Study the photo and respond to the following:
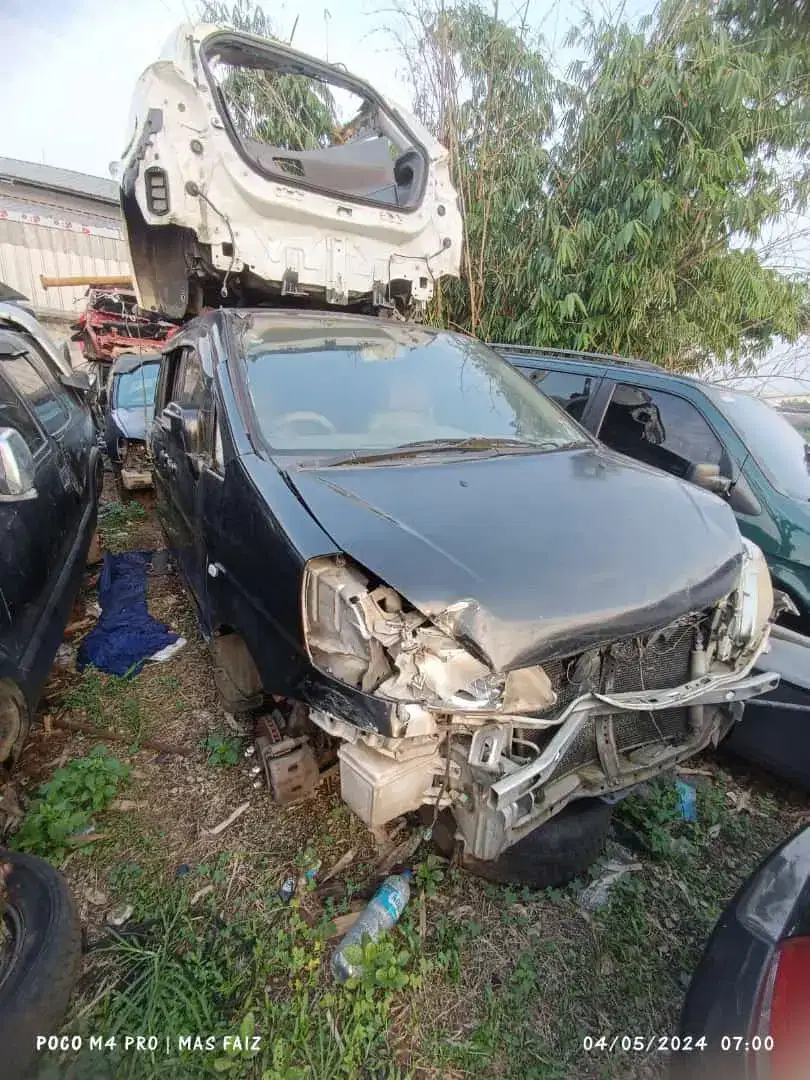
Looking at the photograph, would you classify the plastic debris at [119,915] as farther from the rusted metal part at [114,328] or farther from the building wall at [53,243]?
the building wall at [53,243]

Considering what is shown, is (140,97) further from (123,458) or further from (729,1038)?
(729,1038)

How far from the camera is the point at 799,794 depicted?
2756mm

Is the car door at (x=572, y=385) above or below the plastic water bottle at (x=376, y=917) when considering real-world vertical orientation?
above

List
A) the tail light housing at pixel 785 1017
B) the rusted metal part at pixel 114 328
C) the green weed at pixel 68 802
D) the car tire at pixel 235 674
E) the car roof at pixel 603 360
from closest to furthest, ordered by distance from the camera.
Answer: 1. the tail light housing at pixel 785 1017
2. the green weed at pixel 68 802
3. the car tire at pixel 235 674
4. the car roof at pixel 603 360
5. the rusted metal part at pixel 114 328

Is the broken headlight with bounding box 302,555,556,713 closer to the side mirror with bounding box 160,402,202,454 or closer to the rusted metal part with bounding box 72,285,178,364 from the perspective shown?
the side mirror with bounding box 160,402,202,454

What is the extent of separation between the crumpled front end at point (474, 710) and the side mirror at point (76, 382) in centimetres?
381

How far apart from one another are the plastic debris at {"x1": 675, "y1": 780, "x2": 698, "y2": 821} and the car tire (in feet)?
6.35

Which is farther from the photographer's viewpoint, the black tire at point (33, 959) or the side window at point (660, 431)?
the side window at point (660, 431)

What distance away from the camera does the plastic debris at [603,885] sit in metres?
2.14

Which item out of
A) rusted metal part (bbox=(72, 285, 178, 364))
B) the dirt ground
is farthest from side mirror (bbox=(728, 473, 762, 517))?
rusted metal part (bbox=(72, 285, 178, 364))

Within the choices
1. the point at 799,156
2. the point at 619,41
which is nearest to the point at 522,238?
the point at 619,41

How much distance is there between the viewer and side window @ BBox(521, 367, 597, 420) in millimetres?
4340

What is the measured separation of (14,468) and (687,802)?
3039mm

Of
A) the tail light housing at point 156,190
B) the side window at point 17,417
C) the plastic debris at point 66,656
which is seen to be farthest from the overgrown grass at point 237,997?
the tail light housing at point 156,190
